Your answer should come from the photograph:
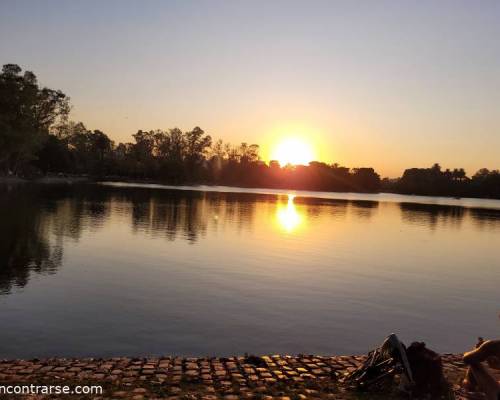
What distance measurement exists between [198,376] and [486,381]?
4991mm

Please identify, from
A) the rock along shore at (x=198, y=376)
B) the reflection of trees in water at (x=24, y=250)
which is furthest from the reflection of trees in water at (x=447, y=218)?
the rock along shore at (x=198, y=376)

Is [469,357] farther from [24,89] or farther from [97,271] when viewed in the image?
[24,89]

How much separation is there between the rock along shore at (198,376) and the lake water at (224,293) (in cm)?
173

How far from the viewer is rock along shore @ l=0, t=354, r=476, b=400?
26.5 feet

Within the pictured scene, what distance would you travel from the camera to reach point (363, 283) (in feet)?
69.3

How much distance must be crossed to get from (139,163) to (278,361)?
A: 176073 mm

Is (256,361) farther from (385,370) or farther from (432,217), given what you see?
(432,217)

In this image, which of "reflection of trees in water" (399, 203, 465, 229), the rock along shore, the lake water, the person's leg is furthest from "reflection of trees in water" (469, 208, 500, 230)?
the person's leg

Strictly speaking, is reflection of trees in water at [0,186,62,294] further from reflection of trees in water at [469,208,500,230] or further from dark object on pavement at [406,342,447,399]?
reflection of trees in water at [469,208,500,230]

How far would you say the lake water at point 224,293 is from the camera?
1252 centimetres

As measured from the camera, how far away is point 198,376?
8930 mm

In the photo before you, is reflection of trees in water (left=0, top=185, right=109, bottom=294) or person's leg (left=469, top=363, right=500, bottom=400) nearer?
person's leg (left=469, top=363, right=500, bottom=400)

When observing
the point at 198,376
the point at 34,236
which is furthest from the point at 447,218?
the point at 198,376

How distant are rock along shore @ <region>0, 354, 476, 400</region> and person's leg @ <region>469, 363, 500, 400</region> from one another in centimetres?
163
